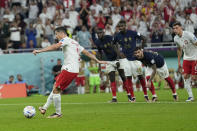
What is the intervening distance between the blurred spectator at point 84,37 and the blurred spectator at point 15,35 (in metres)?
3.31

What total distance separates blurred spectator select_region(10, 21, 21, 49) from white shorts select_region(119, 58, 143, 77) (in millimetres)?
12144

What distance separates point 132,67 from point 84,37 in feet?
36.9

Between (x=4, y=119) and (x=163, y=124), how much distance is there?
4615 millimetres

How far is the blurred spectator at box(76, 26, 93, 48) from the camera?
30297mm

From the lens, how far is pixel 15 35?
100ft

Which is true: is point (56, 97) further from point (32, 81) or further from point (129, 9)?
point (129, 9)

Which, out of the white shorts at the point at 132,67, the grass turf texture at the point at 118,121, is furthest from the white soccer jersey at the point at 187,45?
the grass turf texture at the point at 118,121

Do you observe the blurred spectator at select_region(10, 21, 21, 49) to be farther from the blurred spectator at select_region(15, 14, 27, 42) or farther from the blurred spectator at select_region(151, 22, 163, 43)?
the blurred spectator at select_region(151, 22, 163, 43)

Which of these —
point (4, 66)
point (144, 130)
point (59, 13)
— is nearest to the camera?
point (144, 130)

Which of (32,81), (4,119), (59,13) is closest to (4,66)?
(32,81)

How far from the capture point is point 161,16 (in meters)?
31.0

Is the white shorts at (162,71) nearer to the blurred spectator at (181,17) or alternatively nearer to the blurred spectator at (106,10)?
the blurred spectator at (181,17)

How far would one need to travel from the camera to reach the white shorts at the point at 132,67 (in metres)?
19.3

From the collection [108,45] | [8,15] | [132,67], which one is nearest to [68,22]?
[8,15]
